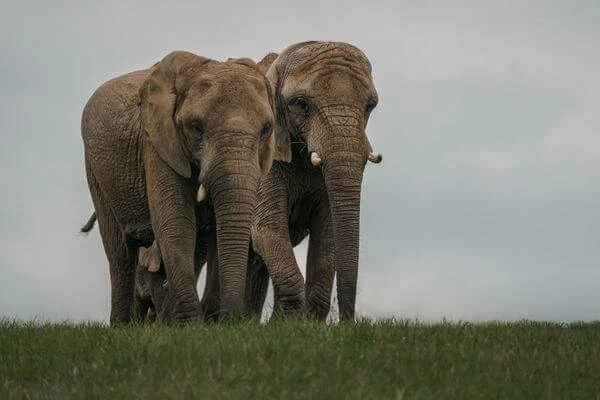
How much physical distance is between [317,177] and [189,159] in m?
2.47

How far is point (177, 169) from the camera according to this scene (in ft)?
49.4

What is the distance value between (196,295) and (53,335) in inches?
102

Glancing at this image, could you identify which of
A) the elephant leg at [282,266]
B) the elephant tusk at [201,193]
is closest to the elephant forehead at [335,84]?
the elephant leg at [282,266]

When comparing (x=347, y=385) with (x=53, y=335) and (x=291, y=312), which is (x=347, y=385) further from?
(x=291, y=312)

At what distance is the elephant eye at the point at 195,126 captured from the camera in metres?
14.6

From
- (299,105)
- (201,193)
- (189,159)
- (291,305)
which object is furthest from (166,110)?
(291,305)

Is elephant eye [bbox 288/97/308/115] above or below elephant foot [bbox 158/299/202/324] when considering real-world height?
above

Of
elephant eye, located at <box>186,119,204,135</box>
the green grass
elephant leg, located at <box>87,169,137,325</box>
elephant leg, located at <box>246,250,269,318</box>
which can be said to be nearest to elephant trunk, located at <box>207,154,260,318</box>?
elephant eye, located at <box>186,119,204,135</box>

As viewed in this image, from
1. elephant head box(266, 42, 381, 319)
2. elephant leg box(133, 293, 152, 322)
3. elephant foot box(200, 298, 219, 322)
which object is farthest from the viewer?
elephant leg box(133, 293, 152, 322)

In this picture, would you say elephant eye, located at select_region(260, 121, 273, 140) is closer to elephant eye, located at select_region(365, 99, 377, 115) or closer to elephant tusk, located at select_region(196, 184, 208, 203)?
elephant tusk, located at select_region(196, 184, 208, 203)

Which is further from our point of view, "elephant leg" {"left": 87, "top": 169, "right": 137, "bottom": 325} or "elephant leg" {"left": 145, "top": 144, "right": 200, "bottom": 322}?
"elephant leg" {"left": 87, "top": 169, "right": 137, "bottom": 325}

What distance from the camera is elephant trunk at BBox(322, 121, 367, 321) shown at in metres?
15.6

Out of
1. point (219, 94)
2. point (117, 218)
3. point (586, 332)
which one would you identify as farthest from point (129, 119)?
point (586, 332)

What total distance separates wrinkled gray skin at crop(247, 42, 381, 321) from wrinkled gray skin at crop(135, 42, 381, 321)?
0.01m
